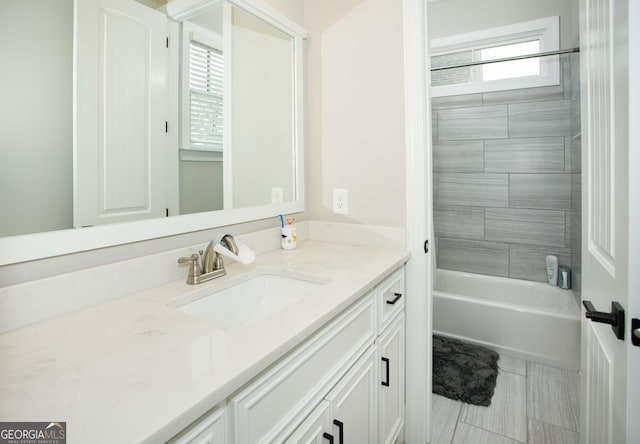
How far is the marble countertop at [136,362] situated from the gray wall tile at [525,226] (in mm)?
2277

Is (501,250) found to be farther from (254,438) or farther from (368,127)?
(254,438)

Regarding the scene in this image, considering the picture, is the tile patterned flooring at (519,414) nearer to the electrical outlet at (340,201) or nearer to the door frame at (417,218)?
the door frame at (417,218)

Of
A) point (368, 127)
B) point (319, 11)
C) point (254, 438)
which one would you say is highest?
point (319, 11)

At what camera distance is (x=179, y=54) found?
A: 118cm

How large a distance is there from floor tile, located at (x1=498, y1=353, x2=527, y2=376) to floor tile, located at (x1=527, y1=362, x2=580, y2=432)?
1.2 inches

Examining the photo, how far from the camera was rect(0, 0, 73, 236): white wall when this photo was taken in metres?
0.78

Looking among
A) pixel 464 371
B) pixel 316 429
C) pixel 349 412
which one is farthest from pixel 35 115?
pixel 464 371

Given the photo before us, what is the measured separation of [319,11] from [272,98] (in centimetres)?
51

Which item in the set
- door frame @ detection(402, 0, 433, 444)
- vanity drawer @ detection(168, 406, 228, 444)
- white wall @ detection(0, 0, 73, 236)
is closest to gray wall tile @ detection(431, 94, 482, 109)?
door frame @ detection(402, 0, 433, 444)

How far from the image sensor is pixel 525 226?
2754 millimetres

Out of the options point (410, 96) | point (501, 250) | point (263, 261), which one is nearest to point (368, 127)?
point (410, 96)

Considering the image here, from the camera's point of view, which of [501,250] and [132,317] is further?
[501,250]

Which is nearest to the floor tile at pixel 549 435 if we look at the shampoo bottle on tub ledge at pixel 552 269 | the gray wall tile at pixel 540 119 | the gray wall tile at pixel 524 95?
the shampoo bottle on tub ledge at pixel 552 269

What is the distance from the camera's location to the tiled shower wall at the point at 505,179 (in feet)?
8.54
